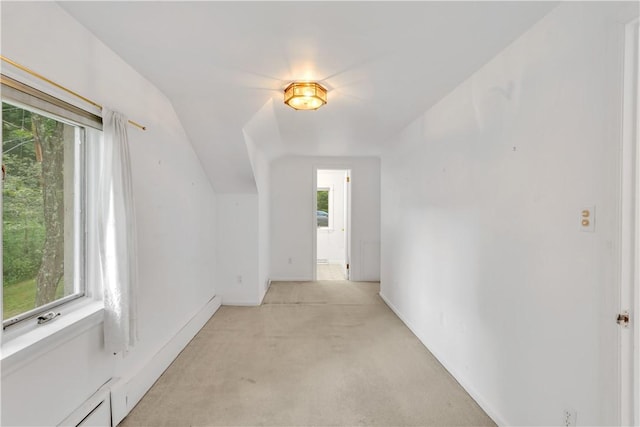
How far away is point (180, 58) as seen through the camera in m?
1.79

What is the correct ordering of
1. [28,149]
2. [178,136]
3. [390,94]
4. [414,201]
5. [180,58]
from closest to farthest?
[28,149]
[180,58]
[390,94]
[178,136]
[414,201]

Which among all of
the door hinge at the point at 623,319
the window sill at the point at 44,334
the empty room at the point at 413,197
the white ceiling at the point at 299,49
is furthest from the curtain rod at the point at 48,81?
the door hinge at the point at 623,319

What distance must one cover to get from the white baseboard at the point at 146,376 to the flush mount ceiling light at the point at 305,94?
223 centimetres

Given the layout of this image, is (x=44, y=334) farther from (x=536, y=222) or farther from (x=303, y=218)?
(x=303, y=218)

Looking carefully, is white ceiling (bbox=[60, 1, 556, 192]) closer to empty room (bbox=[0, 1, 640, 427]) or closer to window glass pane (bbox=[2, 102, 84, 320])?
empty room (bbox=[0, 1, 640, 427])

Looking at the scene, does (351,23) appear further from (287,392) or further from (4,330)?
(287,392)

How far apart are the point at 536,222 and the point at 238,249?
11.1 ft

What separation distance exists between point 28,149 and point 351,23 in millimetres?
1685

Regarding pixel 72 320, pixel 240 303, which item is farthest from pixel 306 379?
pixel 240 303

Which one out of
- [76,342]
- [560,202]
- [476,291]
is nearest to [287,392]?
[76,342]

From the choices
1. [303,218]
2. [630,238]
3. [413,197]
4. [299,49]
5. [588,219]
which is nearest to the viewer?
[630,238]

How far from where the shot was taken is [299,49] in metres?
1.69

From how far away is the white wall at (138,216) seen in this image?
1245 mm

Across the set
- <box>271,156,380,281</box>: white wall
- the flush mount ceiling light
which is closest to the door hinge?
the flush mount ceiling light
